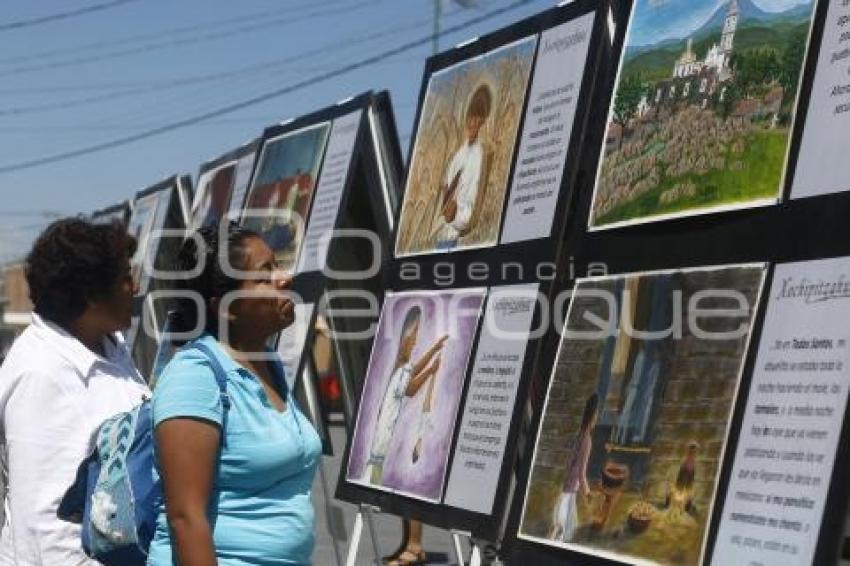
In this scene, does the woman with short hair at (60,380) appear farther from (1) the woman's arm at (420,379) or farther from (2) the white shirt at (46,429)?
(1) the woman's arm at (420,379)

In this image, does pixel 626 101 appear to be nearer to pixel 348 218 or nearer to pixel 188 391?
pixel 188 391

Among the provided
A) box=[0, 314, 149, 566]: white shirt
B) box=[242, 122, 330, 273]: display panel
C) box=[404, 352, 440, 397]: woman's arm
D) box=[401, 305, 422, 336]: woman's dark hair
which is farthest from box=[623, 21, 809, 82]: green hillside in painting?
box=[242, 122, 330, 273]: display panel

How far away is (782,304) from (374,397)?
2973 mm

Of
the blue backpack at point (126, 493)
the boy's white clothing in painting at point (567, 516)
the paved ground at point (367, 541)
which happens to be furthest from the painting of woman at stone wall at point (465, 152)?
the blue backpack at point (126, 493)

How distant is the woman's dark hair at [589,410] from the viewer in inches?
190

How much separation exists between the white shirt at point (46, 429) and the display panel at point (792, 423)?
1604 millimetres

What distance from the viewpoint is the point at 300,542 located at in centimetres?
361

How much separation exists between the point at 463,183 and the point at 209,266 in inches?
115

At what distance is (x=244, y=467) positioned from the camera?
3.50 m

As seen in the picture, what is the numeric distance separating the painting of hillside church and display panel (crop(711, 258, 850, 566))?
369 millimetres

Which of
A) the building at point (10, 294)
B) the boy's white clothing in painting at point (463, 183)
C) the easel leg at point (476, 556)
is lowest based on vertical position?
the building at point (10, 294)

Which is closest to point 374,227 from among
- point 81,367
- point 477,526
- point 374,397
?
point 374,397

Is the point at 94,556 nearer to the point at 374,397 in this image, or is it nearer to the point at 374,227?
the point at 374,397

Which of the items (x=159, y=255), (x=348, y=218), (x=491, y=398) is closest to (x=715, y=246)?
(x=491, y=398)
